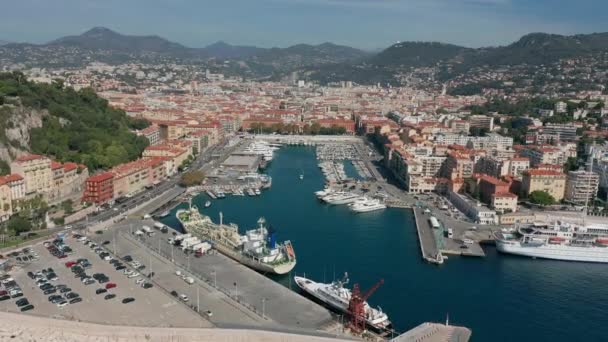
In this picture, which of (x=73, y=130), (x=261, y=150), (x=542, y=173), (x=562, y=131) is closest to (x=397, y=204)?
(x=542, y=173)

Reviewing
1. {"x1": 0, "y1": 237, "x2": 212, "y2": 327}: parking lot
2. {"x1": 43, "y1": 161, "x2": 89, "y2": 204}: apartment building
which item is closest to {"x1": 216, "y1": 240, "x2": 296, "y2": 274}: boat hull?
{"x1": 0, "y1": 237, "x2": 212, "y2": 327}: parking lot

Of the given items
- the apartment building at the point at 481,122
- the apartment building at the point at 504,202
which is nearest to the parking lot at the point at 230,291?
the apartment building at the point at 504,202

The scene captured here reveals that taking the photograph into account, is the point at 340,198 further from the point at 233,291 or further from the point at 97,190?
the point at 233,291

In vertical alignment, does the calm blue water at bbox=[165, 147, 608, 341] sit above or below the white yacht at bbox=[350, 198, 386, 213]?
below

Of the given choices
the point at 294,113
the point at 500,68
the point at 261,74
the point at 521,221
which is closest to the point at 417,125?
the point at 294,113

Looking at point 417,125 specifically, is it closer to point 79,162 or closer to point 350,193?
point 350,193

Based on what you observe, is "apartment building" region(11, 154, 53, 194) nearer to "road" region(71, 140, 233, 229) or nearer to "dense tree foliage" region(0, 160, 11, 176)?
"dense tree foliage" region(0, 160, 11, 176)

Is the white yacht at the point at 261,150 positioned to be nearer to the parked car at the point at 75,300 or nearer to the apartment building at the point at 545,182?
the apartment building at the point at 545,182
